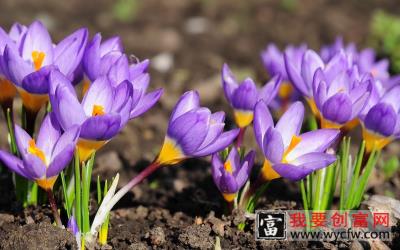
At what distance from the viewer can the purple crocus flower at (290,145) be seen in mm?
2219

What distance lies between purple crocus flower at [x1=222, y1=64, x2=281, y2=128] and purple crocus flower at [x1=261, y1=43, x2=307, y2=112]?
29 centimetres

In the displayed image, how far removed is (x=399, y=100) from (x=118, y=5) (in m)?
3.72

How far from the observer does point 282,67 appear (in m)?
3.17

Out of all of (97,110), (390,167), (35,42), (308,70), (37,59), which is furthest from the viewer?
(390,167)

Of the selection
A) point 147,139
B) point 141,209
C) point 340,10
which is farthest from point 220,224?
point 340,10

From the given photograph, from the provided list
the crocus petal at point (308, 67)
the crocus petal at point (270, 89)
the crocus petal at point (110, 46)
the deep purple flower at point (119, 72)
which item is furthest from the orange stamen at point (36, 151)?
the crocus petal at point (308, 67)

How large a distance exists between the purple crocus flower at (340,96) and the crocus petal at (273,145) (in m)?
0.29

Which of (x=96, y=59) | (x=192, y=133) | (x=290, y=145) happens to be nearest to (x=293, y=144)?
(x=290, y=145)

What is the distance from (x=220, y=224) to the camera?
8.27 feet

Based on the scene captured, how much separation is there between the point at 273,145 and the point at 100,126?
0.56 metres

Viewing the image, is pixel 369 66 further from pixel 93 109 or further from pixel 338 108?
pixel 93 109

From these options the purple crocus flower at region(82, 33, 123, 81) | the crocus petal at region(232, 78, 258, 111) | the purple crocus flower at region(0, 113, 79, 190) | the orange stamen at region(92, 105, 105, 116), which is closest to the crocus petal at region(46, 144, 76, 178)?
the purple crocus flower at region(0, 113, 79, 190)

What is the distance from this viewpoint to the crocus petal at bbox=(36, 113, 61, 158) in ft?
7.17

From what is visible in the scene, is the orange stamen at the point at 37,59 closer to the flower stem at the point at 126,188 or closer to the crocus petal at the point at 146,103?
the crocus petal at the point at 146,103
